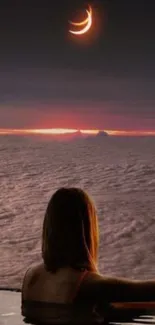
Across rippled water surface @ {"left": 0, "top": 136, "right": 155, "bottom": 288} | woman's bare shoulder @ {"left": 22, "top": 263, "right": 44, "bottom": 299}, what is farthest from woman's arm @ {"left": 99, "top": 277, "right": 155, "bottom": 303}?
rippled water surface @ {"left": 0, "top": 136, "right": 155, "bottom": 288}

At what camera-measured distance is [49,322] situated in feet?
3.54

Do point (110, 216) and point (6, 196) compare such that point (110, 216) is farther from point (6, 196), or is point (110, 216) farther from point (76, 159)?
point (76, 159)

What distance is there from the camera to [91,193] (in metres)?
22.5

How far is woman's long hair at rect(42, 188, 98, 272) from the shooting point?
1.10 metres

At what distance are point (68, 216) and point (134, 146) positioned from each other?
32.6 meters

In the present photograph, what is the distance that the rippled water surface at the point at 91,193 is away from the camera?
1377 centimetres

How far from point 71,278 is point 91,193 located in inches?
845

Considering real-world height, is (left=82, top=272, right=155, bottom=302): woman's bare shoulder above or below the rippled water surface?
above

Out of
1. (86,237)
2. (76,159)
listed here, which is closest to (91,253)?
(86,237)

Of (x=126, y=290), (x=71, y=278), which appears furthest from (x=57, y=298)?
(x=126, y=290)

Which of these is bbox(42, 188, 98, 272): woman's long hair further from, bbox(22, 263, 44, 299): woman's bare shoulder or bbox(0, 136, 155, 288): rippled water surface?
bbox(0, 136, 155, 288): rippled water surface

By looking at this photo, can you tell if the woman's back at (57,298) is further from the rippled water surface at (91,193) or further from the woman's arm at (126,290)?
the rippled water surface at (91,193)

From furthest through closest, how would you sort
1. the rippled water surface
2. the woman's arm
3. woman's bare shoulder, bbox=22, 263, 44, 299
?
the rippled water surface, woman's bare shoulder, bbox=22, 263, 44, 299, the woman's arm

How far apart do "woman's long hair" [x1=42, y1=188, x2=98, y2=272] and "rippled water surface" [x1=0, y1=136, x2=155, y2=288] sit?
31.3 feet
